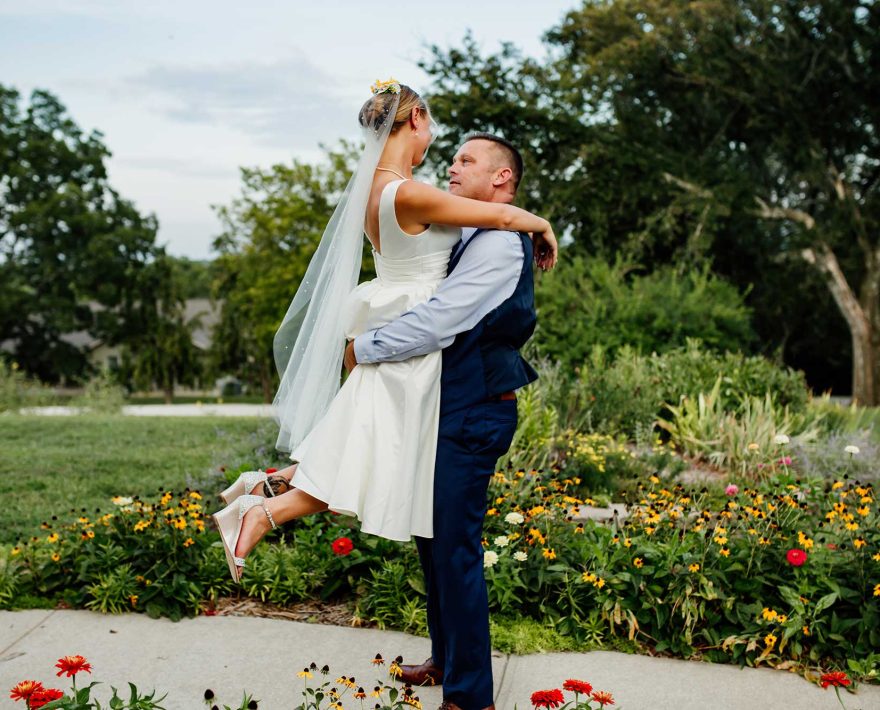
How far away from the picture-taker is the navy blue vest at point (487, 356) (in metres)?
2.73

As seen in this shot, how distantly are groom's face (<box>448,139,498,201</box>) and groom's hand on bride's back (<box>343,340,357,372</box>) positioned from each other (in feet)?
2.14

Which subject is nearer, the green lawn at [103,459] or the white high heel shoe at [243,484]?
the white high heel shoe at [243,484]

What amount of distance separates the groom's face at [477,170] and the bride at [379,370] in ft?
0.49

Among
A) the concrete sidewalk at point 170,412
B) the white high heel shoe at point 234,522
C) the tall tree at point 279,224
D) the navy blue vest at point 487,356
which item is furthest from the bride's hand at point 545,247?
the tall tree at point 279,224

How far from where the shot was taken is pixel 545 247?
116 inches

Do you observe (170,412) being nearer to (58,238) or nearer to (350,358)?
(350,358)

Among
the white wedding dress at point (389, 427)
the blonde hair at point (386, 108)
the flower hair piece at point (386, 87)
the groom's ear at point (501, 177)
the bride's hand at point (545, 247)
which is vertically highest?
the flower hair piece at point (386, 87)

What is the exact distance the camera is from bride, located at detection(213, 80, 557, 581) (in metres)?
2.67

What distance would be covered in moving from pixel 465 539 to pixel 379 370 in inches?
24.3

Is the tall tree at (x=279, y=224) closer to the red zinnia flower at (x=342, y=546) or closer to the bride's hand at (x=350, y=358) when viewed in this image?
the red zinnia flower at (x=342, y=546)

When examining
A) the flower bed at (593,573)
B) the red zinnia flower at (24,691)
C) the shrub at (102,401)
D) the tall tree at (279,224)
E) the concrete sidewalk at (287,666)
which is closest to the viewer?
the red zinnia flower at (24,691)

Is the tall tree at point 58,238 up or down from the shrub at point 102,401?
up

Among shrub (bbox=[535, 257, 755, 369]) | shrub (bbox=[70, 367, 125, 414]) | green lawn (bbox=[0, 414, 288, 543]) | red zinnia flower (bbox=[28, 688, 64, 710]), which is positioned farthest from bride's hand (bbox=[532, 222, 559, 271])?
shrub (bbox=[70, 367, 125, 414])

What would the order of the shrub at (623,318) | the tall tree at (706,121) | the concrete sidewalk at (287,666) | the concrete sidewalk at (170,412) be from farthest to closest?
the tall tree at (706,121), the concrete sidewalk at (170,412), the shrub at (623,318), the concrete sidewalk at (287,666)
